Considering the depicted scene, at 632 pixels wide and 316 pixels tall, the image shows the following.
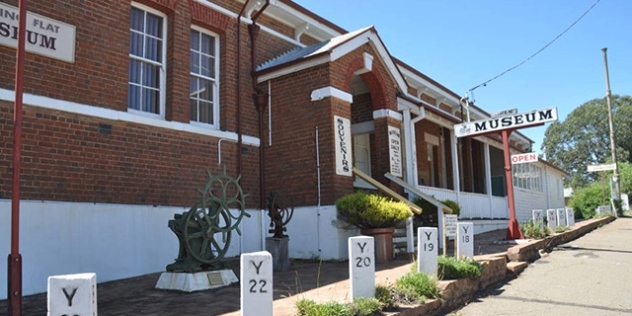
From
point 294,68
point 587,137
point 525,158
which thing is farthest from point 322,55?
point 587,137

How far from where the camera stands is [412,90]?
1792cm

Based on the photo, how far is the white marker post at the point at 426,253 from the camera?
22.6ft

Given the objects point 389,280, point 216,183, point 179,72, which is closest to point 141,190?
point 216,183

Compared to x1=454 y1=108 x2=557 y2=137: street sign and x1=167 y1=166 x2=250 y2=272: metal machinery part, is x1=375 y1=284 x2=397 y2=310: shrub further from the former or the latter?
x1=454 y1=108 x2=557 y2=137: street sign

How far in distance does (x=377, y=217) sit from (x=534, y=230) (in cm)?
456

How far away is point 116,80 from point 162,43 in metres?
1.45

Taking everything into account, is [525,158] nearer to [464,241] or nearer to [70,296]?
[464,241]

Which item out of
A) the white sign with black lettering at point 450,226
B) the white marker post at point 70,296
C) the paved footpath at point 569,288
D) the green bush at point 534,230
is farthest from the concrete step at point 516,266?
the white marker post at point 70,296

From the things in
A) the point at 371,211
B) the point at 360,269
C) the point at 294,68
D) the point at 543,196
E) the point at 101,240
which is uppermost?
the point at 294,68

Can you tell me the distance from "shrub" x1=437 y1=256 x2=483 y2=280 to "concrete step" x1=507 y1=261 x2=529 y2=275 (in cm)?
175

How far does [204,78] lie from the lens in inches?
426

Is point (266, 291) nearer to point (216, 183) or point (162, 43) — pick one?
point (216, 183)

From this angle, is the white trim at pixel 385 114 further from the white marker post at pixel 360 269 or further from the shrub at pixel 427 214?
the white marker post at pixel 360 269

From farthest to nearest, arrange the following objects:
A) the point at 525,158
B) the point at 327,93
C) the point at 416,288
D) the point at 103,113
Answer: the point at 525,158 < the point at 327,93 < the point at 103,113 < the point at 416,288
